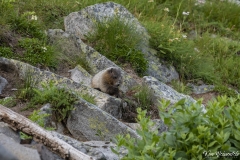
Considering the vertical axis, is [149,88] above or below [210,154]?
below

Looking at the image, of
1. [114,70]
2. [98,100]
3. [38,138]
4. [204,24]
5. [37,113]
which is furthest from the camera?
[204,24]

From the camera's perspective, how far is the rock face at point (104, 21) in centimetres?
1038

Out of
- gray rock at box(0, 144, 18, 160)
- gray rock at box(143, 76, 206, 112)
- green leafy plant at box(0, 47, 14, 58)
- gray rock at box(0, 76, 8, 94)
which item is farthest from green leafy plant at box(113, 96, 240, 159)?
green leafy plant at box(0, 47, 14, 58)

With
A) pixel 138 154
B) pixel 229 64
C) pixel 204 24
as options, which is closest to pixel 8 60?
pixel 138 154

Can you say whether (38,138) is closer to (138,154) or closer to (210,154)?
(138,154)

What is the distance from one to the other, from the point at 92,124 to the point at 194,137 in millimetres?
3275

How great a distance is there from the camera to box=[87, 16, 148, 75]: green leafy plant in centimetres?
1002

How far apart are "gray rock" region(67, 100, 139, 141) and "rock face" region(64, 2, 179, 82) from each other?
11.8 ft

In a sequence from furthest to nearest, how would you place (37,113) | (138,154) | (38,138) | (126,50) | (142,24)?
(142,24), (126,50), (37,113), (38,138), (138,154)

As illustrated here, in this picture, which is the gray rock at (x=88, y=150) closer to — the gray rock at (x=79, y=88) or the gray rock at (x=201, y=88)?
the gray rock at (x=79, y=88)

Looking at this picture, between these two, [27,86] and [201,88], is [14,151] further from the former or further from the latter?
[201,88]

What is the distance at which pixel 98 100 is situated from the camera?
25.3ft

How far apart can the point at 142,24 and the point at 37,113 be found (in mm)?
5521

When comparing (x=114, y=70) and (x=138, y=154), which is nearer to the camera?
(x=138, y=154)
